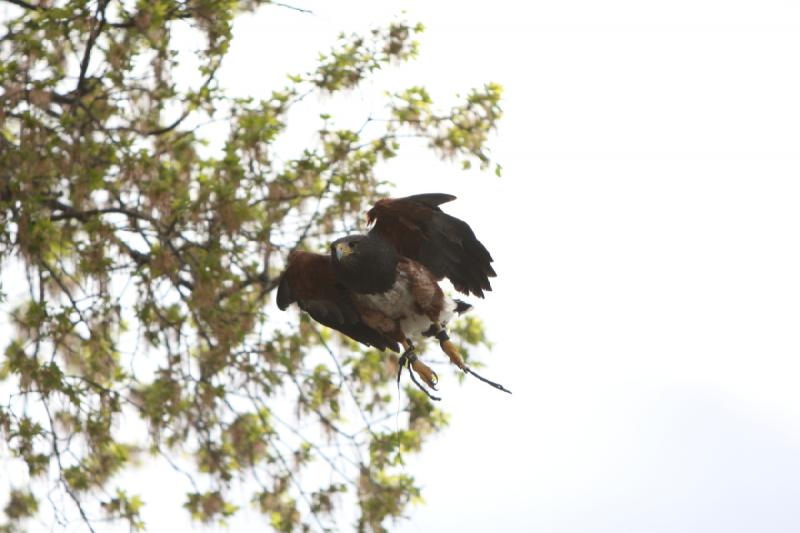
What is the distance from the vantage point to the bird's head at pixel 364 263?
227 inches

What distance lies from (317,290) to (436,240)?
611 millimetres

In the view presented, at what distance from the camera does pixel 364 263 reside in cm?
582

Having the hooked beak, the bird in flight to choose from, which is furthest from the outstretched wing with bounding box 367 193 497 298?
the hooked beak

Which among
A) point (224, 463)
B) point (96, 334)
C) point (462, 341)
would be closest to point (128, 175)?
point (96, 334)

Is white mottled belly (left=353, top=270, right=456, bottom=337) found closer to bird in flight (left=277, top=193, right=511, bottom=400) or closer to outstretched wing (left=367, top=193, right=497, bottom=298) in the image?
bird in flight (left=277, top=193, right=511, bottom=400)

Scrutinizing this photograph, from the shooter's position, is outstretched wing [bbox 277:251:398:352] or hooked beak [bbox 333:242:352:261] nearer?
hooked beak [bbox 333:242:352:261]

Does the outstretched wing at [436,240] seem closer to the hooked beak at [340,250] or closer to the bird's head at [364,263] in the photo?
the bird's head at [364,263]

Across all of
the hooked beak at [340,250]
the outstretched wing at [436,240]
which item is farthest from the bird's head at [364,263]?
the outstretched wing at [436,240]

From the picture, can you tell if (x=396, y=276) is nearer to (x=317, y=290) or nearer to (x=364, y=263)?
(x=364, y=263)

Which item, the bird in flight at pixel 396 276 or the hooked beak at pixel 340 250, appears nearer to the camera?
the hooked beak at pixel 340 250

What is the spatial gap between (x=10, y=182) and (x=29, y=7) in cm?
129

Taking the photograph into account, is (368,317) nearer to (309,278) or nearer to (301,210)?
(309,278)

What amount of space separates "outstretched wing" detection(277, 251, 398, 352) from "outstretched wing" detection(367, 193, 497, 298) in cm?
32

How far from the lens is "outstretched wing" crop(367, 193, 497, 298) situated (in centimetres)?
583
